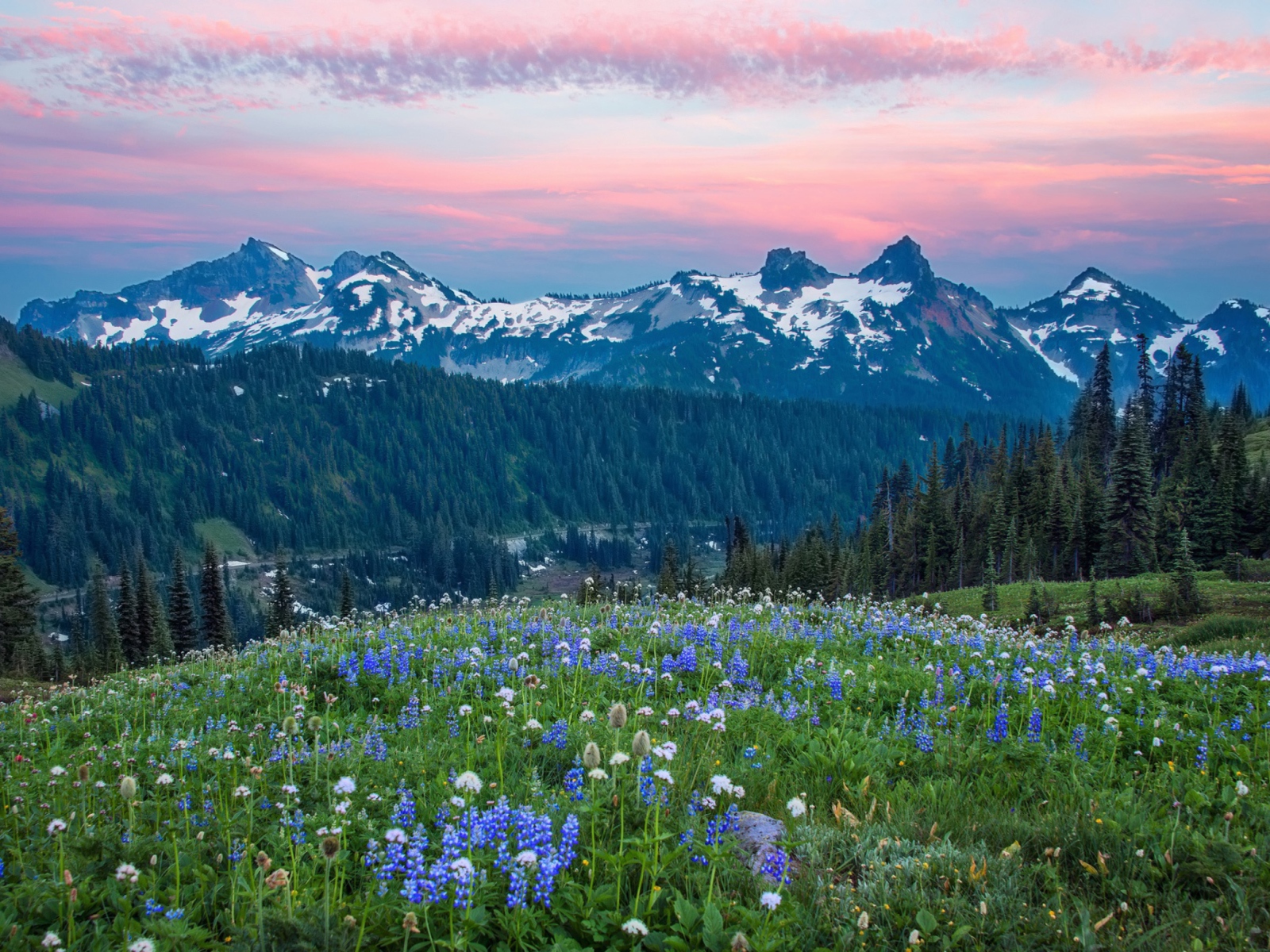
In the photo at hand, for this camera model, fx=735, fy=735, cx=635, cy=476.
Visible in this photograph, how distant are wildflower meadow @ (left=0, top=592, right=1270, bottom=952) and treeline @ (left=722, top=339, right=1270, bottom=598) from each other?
104ft

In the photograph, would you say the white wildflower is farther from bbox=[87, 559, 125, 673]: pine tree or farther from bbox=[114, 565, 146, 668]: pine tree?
bbox=[114, 565, 146, 668]: pine tree

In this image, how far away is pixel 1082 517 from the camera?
67062 mm

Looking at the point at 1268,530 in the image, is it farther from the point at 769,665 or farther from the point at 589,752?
the point at 589,752

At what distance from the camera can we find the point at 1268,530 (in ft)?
182

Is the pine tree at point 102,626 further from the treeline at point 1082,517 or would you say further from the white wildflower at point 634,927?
the white wildflower at point 634,927

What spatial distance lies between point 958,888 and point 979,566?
84.2 meters

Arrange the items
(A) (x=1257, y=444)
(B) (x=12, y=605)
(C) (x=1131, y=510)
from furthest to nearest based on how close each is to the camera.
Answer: (A) (x=1257, y=444) → (C) (x=1131, y=510) → (B) (x=12, y=605)

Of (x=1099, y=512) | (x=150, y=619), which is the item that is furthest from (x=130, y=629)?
(x=1099, y=512)

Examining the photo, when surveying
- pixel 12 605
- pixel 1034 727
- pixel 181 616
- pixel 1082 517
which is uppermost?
pixel 1034 727

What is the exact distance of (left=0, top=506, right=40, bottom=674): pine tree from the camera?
167ft

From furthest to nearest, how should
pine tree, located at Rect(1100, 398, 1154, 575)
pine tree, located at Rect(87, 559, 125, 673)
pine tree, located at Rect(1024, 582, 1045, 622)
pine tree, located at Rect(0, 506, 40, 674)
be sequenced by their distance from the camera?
pine tree, located at Rect(87, 559, 125, 673), pine tree, located at Rect(1100, 398, 1154, 575), pine tree, located at Rect(0, 506, 40, 674), pine tree, located at Rect(1024, 582, 1045, 622)

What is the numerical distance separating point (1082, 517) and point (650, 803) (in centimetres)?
7342

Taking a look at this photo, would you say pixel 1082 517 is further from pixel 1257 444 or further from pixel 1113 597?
pixel 1257 444

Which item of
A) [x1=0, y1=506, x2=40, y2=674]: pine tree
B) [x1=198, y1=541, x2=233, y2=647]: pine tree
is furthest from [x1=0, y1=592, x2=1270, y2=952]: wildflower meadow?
[x1=198, y1=541, x2=233, y2=647]: pine tree
